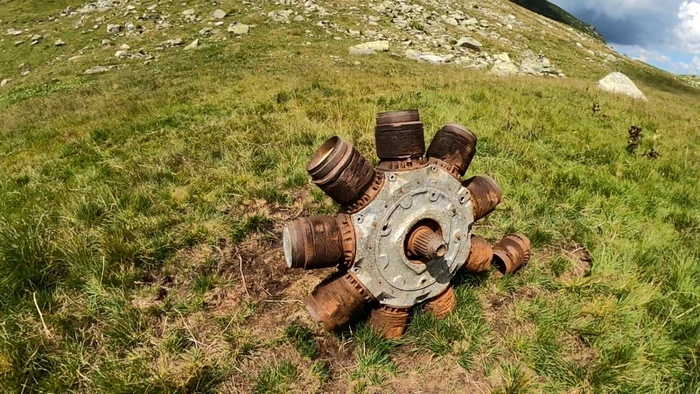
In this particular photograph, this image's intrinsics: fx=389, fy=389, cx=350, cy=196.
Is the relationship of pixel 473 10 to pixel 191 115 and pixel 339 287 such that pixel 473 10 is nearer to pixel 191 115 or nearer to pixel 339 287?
pixel 191 115

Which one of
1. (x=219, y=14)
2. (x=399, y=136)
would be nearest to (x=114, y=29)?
(x=219, y=14)

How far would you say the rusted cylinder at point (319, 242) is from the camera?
2730mm

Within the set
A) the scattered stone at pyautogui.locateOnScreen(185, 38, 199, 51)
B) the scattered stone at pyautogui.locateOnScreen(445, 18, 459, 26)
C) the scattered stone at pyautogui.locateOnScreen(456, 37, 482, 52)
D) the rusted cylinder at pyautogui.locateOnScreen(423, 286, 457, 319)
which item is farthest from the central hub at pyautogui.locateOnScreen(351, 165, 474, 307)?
the scattered stone at pyautogui.locateOnScreen(445, 18, 459, 26)

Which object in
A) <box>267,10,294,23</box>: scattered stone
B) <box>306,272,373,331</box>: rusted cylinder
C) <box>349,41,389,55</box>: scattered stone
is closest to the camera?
<box>306,272,373,331</box>: rusted cylinder

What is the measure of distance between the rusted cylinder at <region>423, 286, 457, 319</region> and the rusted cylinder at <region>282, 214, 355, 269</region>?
0.87m

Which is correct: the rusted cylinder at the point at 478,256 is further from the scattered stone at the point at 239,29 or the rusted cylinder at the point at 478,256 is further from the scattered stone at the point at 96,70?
the scattered stone at the point at 239,29

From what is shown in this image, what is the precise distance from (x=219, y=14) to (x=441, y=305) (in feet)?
96.5

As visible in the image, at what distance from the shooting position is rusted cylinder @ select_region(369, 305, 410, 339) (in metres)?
3.11

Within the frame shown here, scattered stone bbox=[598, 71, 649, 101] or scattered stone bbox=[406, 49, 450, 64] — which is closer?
scattered stone bbox=[598, 71, 649, 101]

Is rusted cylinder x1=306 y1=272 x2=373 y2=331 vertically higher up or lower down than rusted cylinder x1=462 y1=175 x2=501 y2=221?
lower down

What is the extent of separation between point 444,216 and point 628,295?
6.71ft

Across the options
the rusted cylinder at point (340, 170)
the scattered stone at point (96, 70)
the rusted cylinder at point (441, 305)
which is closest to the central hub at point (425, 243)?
the rusted cylinder at point (441, 305)

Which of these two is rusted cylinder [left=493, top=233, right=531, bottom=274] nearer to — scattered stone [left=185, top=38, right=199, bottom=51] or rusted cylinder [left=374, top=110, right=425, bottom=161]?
rusted cylinder [left=374, top=110, right=425, bottom=161]

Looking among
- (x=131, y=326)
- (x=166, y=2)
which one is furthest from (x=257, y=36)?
(x=131, y=326)
